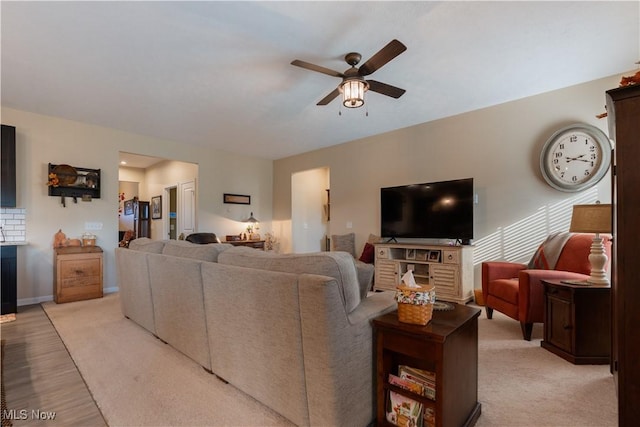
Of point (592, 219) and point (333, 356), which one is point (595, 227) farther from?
point (333, 356)

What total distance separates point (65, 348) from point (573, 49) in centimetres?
520

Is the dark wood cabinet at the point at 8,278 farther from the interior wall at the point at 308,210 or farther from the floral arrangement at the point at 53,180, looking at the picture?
the interior wall at the point at 308,210

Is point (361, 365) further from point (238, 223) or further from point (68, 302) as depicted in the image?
point (238, 223)

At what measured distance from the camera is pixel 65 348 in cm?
254

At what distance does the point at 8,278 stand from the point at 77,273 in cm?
67

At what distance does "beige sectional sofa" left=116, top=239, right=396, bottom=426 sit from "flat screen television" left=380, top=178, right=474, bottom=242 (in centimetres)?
260

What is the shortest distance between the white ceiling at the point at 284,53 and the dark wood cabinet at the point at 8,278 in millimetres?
1916

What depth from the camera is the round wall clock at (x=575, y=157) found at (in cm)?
319

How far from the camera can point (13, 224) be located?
3984 mm

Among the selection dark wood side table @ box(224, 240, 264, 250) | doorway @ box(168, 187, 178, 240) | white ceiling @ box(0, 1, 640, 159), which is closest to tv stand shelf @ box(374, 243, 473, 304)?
white ceiling @ box(0, 1, 640, 159)

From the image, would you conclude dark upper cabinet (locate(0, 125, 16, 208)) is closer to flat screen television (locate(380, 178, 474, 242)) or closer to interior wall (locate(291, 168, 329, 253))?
interior wall (locate(291, 168, 329, 253))

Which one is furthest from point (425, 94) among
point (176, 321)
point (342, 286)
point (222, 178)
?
point (222, 178)

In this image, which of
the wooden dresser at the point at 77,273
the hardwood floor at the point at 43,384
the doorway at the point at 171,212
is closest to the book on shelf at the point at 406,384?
the hardwood floor at the point at 43,384

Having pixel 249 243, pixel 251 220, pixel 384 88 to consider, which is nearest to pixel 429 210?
pixel 384 88
